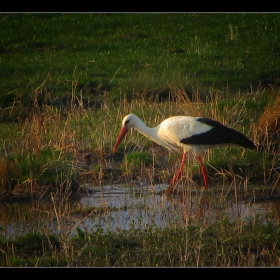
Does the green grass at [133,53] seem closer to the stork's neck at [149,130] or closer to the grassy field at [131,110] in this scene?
the grassy field at [131,110]

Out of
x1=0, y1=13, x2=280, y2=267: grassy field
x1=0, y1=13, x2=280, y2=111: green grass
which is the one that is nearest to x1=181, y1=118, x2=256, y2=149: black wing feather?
x1=0, y1=13, x2=280, y2=267: grassy field

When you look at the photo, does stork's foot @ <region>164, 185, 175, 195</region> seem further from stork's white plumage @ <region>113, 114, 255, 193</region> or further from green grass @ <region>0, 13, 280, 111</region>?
green grass @ <region>0, 13, 280, 111</region>

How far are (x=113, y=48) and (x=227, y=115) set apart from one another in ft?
18.4

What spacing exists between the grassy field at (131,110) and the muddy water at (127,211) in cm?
23

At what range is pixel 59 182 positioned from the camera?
7.28 m

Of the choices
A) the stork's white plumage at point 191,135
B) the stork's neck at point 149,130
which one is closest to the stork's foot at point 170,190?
the stork's white plumage at point 191,135

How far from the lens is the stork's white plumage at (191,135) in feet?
24.9

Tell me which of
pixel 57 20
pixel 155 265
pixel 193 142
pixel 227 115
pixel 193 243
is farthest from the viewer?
pixel 57 20

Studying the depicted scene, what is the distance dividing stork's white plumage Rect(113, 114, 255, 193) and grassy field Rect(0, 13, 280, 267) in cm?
28

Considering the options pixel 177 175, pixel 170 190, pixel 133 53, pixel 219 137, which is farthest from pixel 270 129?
pixel 133 53

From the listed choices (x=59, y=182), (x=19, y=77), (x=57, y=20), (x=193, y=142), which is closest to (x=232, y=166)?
(x=193, y=142)

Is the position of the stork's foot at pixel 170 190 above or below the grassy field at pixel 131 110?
below

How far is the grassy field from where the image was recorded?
217 inches

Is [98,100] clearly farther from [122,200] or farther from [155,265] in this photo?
[155,265]
